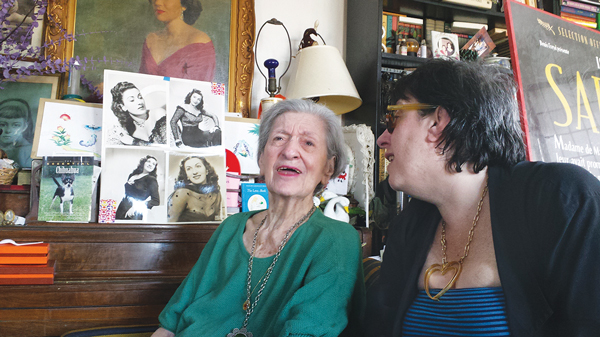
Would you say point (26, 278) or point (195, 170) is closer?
point (26, 278)

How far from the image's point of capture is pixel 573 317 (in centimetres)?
69

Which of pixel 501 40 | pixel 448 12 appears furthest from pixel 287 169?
pixel 501 40

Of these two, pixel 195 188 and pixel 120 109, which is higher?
pixel 120 109

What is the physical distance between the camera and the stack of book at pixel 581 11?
2615mm

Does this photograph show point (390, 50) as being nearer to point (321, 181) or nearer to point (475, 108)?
point (321, 181)

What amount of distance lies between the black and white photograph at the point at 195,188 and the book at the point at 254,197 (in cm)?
12

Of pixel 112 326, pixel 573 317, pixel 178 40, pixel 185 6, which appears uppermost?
pixel 185 6

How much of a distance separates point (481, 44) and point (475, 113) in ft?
5.76

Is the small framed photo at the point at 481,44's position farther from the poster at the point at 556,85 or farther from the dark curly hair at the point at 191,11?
the dark curly hair at the point at 191,11

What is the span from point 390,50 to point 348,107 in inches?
17.3

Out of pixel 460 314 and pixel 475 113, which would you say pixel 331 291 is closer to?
pixel 460 314

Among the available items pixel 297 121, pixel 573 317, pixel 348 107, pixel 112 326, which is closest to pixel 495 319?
pixel 573 317

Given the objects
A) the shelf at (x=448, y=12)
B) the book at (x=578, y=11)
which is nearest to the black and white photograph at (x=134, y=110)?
the shelf at (x=448, y=12)

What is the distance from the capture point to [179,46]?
2258 mm
